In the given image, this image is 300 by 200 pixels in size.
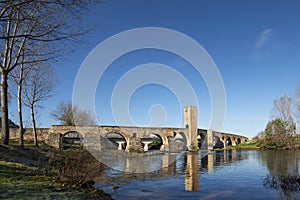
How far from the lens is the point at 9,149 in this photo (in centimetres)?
1402

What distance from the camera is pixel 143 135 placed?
47.5m

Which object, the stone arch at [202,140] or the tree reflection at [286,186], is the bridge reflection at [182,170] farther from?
the stone arch at [202,140]

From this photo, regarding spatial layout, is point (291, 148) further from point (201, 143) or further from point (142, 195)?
point (142, 195)

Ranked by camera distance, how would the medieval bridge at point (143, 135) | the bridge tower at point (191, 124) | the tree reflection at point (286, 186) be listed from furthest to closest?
the bridge tower at point (191, 124) → the medieval bridge at point (143, 135) → the tree reflection at point (286, 186)

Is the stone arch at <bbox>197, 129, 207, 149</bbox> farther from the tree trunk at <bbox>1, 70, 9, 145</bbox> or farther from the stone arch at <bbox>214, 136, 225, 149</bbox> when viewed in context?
the tree trunk at <bbox>1, 70, 9, 145</bbox>

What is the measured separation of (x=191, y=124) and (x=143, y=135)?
1598cm

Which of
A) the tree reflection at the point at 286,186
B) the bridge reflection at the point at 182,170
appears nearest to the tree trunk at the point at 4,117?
the bridge reflection at the point at 182,170

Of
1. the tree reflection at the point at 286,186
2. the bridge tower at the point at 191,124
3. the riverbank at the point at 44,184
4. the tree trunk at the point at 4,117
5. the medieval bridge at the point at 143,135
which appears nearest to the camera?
the riverbank at the point at 44,184

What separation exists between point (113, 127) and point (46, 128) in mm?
10857

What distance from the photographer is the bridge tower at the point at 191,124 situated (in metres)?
58.2

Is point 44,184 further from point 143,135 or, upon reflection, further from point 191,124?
point 191,124

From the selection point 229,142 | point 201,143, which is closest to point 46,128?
point 201,143

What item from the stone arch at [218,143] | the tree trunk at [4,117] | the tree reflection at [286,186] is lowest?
the stone arch at [218,143]

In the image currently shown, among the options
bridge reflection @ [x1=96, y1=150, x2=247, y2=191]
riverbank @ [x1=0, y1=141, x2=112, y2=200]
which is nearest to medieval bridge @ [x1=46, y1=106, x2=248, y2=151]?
bridge reflection @ [x1=96, y1=150, x2=247, y2=191]
